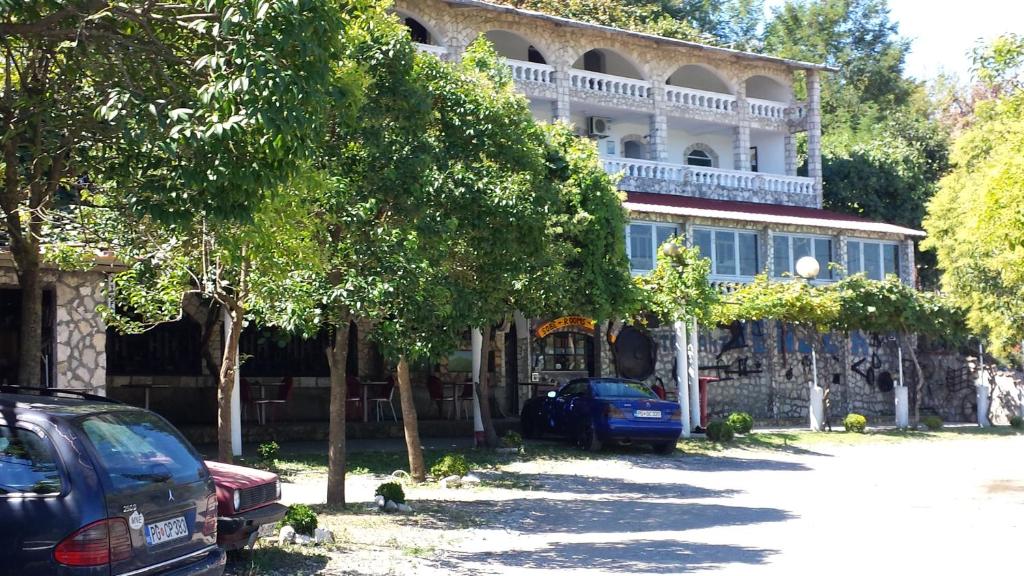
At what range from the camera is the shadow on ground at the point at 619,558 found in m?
10.3

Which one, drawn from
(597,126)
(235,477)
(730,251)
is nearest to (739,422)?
(730,251)

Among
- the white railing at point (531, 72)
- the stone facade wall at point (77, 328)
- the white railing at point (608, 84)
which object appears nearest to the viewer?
the stone facade wall at point (77, 328)

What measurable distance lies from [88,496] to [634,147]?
2895 cm

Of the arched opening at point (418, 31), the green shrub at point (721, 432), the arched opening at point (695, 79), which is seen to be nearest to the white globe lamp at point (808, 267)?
the green shrub at point (721, 432)

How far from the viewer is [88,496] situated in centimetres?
625

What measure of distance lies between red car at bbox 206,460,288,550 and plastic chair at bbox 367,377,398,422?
47.8ft

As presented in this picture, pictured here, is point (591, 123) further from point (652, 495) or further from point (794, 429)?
point (652, 495)

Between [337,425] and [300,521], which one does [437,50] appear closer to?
[337,425]

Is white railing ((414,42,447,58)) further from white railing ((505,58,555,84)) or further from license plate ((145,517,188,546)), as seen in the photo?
license plate ((145,517,188,546))

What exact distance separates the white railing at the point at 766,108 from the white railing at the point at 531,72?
7065 millimetres

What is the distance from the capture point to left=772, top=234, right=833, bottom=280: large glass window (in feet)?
100

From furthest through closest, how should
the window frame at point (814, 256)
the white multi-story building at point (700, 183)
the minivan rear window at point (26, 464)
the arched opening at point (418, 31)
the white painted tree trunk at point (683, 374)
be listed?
1. the window frame at point (814, 256)
2. the white multi-story building at point (700, 183)
3. the arched opening at point (418, 31)
4. the white painted tree trunk at point (683, 374)
5. the minivan rear window at point (26, 464)

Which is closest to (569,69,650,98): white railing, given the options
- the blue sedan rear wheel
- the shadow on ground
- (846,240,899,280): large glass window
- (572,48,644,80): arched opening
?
(572,48,644,80): arched opening

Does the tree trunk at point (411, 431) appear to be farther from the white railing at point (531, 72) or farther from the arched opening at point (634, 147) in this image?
the arched opening at point (634, 147)
